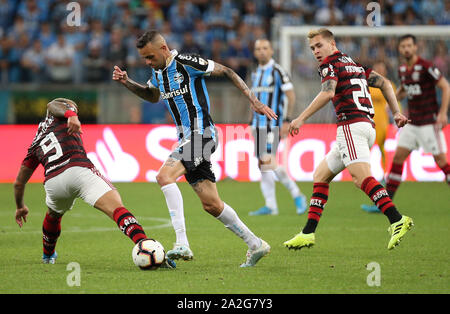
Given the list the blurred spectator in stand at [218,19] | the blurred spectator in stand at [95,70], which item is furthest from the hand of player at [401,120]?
the blurred spectator in stand at [218,19]

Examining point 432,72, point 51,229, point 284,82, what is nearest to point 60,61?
point 284,82

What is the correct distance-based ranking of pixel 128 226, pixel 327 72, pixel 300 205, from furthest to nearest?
pixel 300 205
pixel 327 72
pixel 128 226

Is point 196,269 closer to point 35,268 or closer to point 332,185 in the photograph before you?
point 35,268

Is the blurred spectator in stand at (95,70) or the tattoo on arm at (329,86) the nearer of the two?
the tattoo on arm at (329,86)

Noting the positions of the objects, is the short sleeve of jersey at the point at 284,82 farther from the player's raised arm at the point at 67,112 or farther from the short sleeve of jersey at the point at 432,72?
the player's raised arm at the point at 67,112

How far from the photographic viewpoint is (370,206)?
483 inches

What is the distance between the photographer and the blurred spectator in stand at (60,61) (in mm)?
19953

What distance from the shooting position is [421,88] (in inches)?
460

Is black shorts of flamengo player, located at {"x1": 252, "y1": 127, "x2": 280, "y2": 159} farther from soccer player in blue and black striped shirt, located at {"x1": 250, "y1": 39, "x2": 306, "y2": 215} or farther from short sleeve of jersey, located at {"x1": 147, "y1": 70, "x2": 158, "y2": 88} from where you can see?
short sleeve of jersey, located at {"x1": 147, "y1": 70, "x2": 158, "y2": 88}

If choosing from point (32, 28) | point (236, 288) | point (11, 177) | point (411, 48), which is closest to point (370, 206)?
point (411, 48)

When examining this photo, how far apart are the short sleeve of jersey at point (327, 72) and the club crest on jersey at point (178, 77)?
4.55 ft

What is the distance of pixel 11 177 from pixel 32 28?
6150 mm

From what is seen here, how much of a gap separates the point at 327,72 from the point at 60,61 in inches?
531

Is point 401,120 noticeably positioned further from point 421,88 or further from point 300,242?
point 421,88
